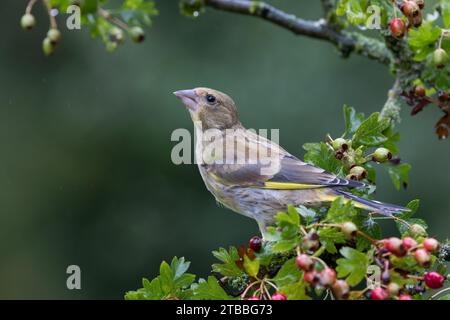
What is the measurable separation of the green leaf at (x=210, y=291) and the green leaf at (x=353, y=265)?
18.5 inches

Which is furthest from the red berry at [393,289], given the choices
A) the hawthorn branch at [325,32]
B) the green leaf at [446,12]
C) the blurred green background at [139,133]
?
the blurred green background at [139,133]

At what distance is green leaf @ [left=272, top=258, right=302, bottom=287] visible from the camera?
9.20ft

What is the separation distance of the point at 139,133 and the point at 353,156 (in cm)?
524

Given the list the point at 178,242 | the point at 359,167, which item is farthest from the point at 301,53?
the point at 359,167

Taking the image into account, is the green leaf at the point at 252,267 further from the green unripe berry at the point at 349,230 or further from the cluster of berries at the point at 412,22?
the cluster of berries at the point at 412,22

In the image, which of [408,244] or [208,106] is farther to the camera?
[208,106]

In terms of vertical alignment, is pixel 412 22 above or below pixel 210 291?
above

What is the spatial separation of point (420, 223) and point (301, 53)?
5318 mm

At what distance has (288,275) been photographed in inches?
111

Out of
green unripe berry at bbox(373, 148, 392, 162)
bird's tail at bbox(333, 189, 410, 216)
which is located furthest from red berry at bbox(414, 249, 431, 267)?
green unripe berry at bbox(373, 148, 392, 162)

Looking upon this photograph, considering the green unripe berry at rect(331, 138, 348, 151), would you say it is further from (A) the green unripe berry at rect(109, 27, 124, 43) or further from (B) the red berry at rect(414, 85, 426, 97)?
(A) the green unripe berry at rect(109, 27, 124, 43)

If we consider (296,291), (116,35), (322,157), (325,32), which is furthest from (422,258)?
(325,32)

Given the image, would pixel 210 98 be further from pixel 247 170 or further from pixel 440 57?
pixel 440 57
